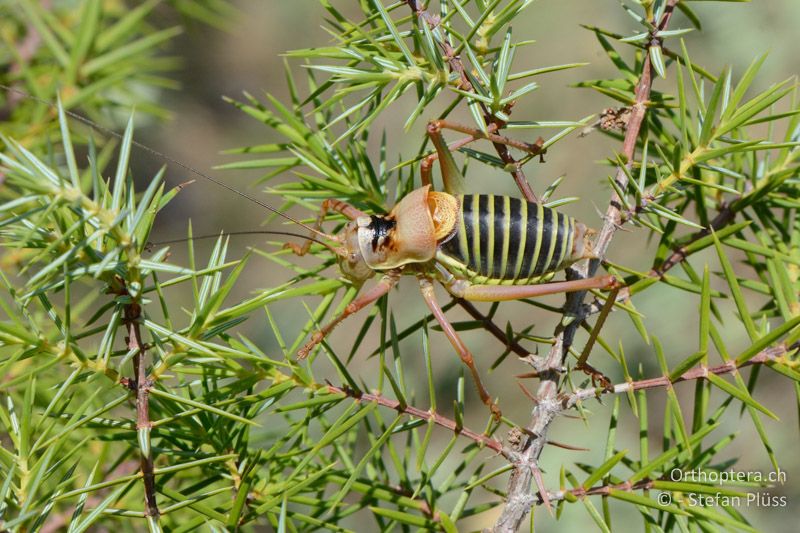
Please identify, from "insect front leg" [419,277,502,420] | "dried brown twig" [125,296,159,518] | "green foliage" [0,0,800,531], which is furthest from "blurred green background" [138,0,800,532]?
"dried brown twig" [125,296,159,518]

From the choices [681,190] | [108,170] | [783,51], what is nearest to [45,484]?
[681,190]

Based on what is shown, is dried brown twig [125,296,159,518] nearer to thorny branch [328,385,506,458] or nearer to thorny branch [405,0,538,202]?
thorny branch [328,385,506,458]

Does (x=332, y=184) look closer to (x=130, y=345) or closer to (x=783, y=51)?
(x=130, y=345)

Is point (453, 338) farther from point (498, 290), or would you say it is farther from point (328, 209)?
point (328, 209)

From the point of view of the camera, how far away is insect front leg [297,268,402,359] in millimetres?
755

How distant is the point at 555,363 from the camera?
0.60m

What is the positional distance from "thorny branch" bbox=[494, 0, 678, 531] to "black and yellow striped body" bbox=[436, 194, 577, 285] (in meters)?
0.08

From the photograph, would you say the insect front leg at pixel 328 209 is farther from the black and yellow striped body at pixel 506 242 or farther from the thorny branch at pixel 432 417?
the thorny branch at pixel 432 417

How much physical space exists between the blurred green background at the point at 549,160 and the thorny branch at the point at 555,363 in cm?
137

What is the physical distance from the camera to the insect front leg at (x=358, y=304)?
2.48 feet

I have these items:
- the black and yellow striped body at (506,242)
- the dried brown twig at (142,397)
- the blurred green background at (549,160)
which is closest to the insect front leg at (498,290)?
the black and yellow striped body at (506,242)

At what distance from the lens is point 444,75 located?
580mm

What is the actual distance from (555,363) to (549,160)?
2.56m

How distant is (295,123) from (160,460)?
0.37 meters
